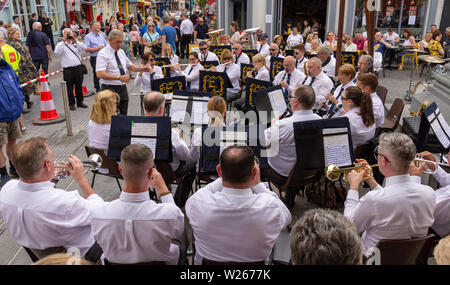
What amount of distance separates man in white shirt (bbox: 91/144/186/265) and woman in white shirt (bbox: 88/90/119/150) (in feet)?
A: 6.67

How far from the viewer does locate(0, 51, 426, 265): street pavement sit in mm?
3801

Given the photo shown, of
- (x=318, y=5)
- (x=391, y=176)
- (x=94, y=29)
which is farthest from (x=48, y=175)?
(x=318, y=5)

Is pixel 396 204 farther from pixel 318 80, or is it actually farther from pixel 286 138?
pixel 318 80

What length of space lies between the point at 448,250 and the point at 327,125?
7.21ft

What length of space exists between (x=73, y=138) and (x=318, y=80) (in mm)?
4643

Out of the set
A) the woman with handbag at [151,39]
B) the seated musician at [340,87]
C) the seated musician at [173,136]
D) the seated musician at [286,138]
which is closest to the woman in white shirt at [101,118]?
the seated musician at [173,136]

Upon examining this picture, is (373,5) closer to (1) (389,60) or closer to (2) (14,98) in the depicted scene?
(2) (14,98)

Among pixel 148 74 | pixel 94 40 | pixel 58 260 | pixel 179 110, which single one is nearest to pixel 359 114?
pixel 179 110

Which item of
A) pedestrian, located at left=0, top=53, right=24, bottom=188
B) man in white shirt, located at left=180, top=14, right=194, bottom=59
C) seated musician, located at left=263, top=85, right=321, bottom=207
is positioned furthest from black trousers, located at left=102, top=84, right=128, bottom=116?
man in white shirt, located at left=180, top=14, right=194, bottom=59

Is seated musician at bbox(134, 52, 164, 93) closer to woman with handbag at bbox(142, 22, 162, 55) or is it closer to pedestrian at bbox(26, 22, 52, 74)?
pedestrian at bbox(26, 22, 52, 74)

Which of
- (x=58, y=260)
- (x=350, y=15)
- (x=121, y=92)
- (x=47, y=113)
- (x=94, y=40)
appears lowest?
(x=47, y=113)

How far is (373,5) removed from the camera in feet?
18.3

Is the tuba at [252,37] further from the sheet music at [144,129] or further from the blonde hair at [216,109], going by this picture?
the sheet music at [144,129]

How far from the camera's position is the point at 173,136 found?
4.09 m
